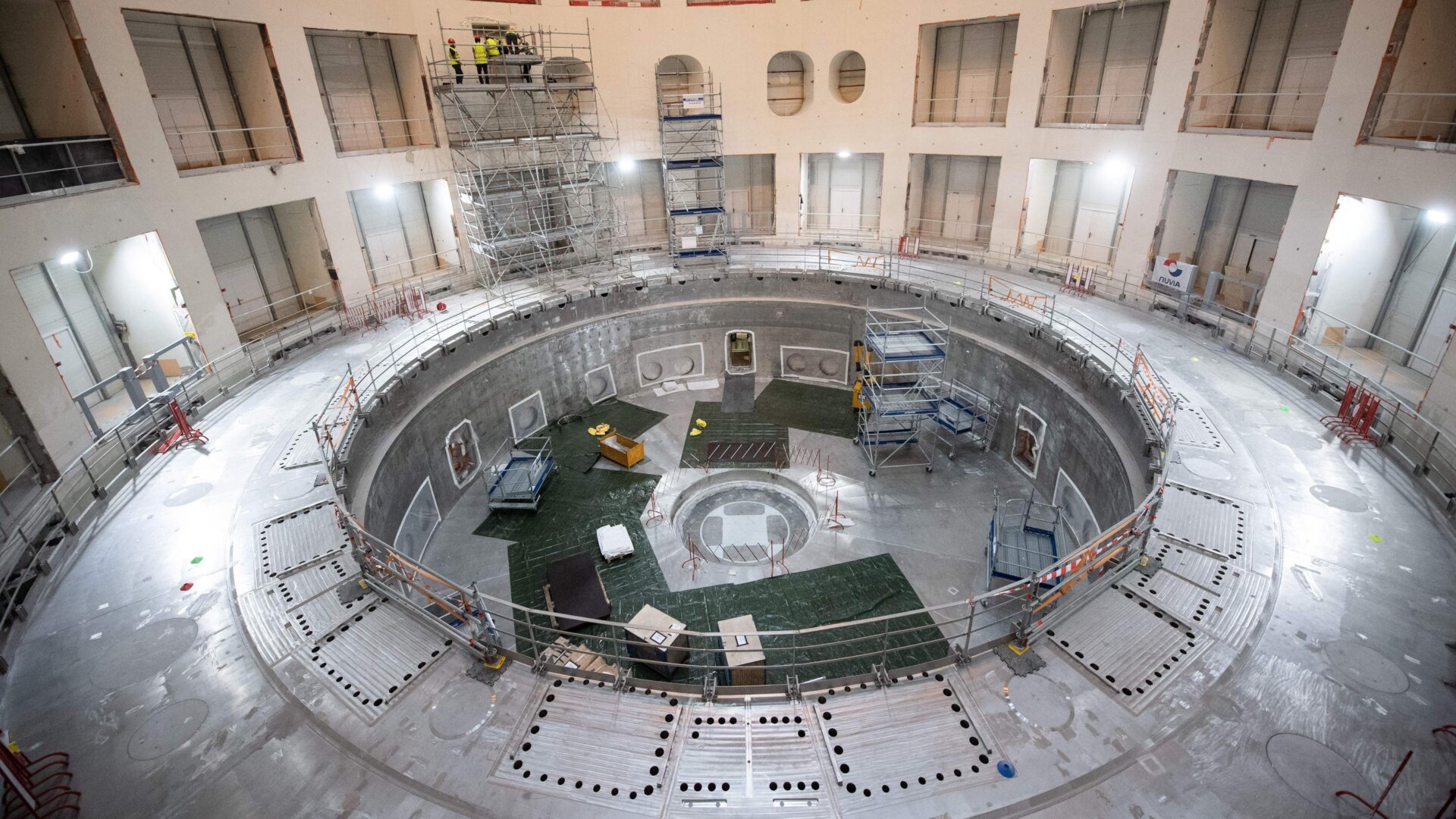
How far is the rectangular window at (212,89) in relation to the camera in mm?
14586

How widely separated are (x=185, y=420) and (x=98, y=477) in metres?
1.40

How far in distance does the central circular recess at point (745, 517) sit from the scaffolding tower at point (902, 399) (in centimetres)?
224

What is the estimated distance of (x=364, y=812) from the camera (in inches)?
224

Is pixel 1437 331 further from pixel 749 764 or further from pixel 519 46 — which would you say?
pixel 519 46

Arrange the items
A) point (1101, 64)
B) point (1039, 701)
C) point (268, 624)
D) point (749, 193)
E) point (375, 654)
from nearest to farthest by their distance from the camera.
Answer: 1. point (1039, 701)
2. point (375, 654)
3. point (268, 624)
4. point (1101, 64)
5. point (749, 193)

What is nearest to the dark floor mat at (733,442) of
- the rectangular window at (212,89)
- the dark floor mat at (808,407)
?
the dark floor mat at (808,407)

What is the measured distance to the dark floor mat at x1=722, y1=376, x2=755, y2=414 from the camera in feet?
61.8

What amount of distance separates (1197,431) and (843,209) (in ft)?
51.9

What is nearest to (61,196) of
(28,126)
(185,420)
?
(28,126)

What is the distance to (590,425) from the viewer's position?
59.6 feet

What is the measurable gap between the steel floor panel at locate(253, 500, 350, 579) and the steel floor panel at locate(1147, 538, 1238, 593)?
10256mm

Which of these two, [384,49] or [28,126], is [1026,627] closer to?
[28,126]

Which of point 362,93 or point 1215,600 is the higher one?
point 362,93

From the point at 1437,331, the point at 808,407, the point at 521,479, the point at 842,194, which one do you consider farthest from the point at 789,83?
the point at 1437,331
